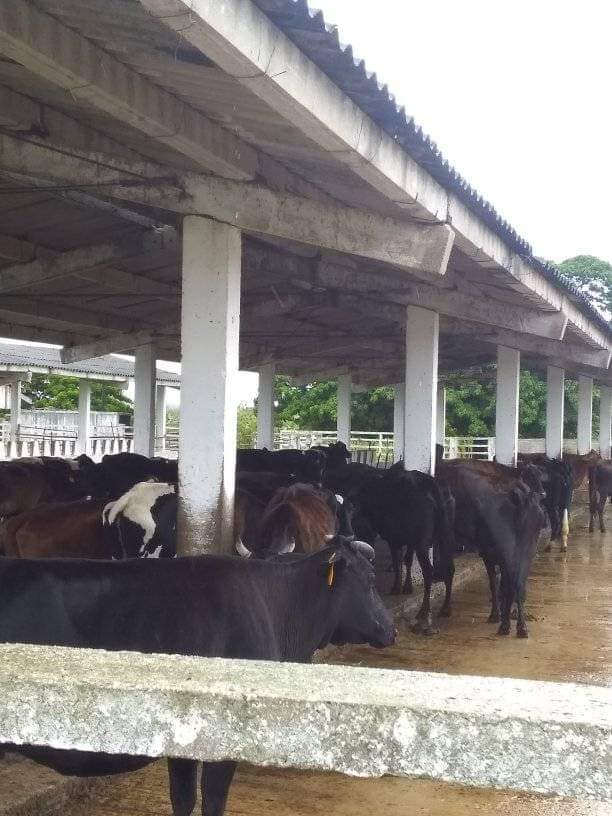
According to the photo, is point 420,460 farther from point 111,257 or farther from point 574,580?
point 111,257

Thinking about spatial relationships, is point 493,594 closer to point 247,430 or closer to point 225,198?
point 225,198

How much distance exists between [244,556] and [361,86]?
2.99m

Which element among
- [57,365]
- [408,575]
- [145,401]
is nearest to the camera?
[408,575]

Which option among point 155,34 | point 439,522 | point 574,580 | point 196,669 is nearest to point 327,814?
point 196,669

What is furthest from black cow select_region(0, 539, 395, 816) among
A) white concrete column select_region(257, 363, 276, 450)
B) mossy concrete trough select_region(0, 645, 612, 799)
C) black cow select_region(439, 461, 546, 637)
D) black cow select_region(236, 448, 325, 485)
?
white concrete column select_region(257, 363, 276, 450)

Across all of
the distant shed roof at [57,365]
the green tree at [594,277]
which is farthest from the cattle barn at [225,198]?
the green tree at [594,277]

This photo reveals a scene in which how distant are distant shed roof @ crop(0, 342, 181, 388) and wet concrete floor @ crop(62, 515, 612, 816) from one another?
10986mm

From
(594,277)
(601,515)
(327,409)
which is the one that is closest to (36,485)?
(601,515)

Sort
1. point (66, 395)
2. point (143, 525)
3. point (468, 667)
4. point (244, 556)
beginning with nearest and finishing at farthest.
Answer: point (244, 556) → point (143, 525) → point (468, 667) → point (66, 395)

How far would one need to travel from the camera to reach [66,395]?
1572 inches

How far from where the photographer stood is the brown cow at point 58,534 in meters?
7.11

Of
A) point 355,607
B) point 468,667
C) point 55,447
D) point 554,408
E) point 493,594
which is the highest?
point 554,408

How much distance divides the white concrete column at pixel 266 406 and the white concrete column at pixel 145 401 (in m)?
5.07

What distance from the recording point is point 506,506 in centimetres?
970
